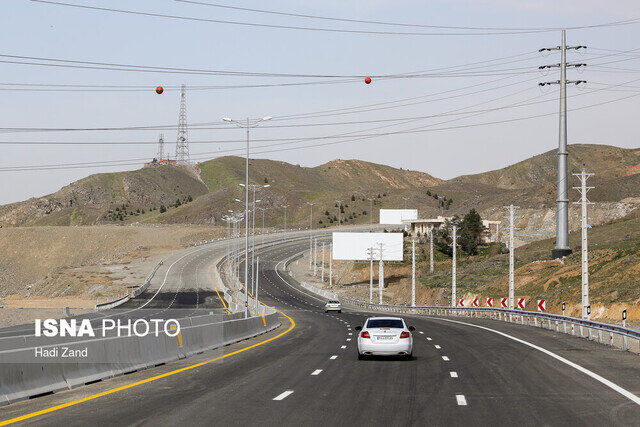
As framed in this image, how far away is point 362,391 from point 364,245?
408 feet

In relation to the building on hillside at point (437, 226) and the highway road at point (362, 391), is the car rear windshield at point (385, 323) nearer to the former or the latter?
the highway road at point (362, 391)

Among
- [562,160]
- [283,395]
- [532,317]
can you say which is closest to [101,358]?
[283,395]

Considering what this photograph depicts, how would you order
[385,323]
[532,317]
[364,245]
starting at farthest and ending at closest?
[364,245] < [532,317] < [385,323]

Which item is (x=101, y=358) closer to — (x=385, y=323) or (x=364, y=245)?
(x=385, y=323)

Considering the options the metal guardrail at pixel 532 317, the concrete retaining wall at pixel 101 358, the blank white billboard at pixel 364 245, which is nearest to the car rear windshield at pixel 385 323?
the concrete retaining wall at pixel 101 358

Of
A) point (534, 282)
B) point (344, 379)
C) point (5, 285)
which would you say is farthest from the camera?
point (5, 285)

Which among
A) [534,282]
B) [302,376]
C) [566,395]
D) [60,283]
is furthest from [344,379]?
[60,283]

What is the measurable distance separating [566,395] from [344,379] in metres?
5.64

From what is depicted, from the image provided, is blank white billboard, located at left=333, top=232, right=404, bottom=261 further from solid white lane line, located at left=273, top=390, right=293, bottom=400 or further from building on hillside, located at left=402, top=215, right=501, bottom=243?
solid white lane line, located at left=273, top=390, right=293, bottom=400

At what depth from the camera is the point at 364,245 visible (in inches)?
5615

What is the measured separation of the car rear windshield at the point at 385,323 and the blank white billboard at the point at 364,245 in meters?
112

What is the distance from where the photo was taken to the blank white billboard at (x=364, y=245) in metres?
141

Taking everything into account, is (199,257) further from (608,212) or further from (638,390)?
(638,390)

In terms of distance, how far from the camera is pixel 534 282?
94062 mm
